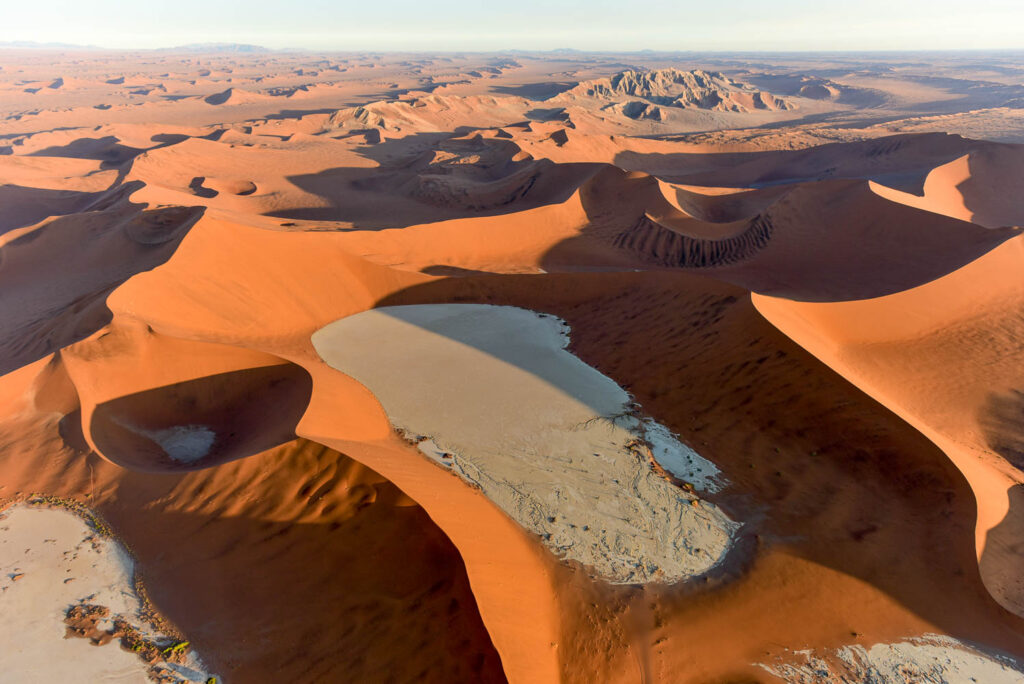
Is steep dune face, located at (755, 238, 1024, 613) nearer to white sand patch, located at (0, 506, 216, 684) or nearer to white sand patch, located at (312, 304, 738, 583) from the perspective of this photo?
white sand patch, located at (312, 304, 738, 583)

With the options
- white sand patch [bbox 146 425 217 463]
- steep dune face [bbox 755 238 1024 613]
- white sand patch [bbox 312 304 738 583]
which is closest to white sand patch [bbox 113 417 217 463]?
white sand patch [bbox 146 425 217 463]

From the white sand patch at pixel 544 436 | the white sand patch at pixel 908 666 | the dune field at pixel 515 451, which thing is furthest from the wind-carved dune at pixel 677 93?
the white sand patch at pixel 908 666

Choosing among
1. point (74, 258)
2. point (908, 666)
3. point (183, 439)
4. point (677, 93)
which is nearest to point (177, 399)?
point (183, 439)

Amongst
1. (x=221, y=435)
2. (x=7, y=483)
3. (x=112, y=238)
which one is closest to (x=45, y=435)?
(x=7, y=483)

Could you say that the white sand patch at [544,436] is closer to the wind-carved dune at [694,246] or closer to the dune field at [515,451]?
the dune field at [515,451]

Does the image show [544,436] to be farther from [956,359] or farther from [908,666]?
[956,359]

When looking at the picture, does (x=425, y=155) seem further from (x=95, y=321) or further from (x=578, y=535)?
(x=578, y=535)
